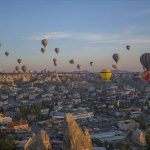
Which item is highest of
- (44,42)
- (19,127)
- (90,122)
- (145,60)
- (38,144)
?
(44,42)

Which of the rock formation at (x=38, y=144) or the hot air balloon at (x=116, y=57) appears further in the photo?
the hot air balloon at (x=116, y=57)

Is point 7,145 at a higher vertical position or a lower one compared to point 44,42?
lower

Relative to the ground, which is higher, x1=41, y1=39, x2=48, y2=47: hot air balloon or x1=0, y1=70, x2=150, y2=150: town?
x1=41, y1=39, x2=48, y2=47: hot air balloon

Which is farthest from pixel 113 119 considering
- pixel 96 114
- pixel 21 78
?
pixel 21 78

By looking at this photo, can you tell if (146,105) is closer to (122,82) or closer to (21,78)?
(122,82)

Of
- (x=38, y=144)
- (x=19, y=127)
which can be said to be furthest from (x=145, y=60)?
(x=19, y=127)

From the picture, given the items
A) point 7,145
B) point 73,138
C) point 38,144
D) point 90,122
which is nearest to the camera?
point 73,138

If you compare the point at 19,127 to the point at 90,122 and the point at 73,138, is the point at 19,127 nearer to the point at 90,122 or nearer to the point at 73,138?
the point at 90,122

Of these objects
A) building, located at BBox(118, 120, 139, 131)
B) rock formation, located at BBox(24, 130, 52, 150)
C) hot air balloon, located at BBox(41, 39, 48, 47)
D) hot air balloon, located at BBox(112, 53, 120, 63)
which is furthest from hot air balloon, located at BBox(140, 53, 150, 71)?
hot air balloon, located at BBox(41, 39, 48, 47)

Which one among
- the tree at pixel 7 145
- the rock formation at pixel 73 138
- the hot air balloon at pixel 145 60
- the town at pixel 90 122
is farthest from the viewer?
the town at pixel 90 122

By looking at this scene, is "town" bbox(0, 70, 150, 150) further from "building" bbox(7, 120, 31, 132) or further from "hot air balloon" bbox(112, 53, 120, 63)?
"hot air balloon" bbox(112, 53, 120, 63)

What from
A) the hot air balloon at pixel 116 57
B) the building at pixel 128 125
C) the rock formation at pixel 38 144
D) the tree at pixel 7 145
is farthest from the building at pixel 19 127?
the rock formation at pixel 38 144

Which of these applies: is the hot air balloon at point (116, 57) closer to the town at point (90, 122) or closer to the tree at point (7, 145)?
the town at point (90, 122)

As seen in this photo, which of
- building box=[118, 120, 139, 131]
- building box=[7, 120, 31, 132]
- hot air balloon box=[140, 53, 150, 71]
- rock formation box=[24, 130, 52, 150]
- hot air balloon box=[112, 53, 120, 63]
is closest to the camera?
rock formation box=[24, 130, 52, 150]
